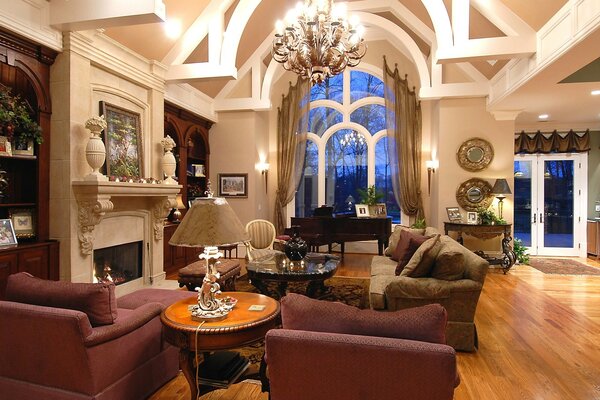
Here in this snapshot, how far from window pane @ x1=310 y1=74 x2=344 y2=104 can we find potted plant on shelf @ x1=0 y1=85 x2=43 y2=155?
19.1 feet

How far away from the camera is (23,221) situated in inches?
150

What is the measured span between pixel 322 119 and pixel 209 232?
6769mm

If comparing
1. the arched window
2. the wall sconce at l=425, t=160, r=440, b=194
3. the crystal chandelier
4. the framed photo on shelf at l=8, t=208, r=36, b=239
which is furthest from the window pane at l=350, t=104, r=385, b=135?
the framed photo on shelf at l=8, t=208, r=36, b=239

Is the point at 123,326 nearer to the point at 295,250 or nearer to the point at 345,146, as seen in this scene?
the point at 295,250

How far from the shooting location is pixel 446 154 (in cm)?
675

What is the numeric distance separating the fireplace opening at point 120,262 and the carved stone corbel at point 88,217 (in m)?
0.47

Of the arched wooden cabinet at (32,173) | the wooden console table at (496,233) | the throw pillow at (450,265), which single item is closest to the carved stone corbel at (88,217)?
the arched wooden cabinet at (32,173)

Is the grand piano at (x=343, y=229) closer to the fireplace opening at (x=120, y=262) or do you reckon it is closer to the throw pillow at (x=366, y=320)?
the fireplace opening at (x=120, y=262)

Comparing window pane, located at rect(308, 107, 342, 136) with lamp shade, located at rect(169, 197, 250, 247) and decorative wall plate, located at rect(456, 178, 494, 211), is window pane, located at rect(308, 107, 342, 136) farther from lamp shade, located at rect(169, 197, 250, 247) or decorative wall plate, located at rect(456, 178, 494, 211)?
lamp shade, located at rect(169, 197, 250, 247)

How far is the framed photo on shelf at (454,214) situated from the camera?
6.55 metres

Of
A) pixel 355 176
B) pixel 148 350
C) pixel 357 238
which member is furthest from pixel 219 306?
pixel 355 176

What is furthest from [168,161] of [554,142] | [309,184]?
[554,142]

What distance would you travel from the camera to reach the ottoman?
4.13 meters

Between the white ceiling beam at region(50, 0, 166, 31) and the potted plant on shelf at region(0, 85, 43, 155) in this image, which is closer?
the potted plant on shelf at region(0, 85, 43, 155)
